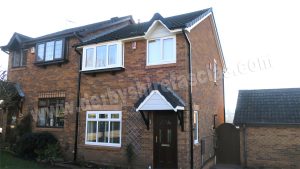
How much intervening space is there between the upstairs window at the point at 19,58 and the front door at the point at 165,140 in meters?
10.4

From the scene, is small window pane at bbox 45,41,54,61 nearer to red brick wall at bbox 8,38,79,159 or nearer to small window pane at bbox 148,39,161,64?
red brick wall at bbox 8,38,79,159

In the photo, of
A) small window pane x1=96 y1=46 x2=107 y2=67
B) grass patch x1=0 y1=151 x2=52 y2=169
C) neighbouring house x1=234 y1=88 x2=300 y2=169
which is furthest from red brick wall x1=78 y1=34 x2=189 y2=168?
neighbouring house x1=234 y1=88 x2=300 y2=169

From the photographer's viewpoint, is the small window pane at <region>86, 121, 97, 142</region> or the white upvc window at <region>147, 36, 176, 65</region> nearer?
the white upvc window at <region>147, 36, 176, 65</region>

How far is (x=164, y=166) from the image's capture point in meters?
10.6

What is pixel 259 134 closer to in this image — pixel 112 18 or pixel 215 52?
pixel 215 52

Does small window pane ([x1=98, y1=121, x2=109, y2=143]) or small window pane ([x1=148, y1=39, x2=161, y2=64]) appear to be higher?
small window pane ([x1=148, y1=39, x2=161, y2=64])

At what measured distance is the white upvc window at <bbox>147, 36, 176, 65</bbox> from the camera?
11.1 meters

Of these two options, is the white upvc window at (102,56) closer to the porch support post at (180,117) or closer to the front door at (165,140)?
the front door at (165,140)

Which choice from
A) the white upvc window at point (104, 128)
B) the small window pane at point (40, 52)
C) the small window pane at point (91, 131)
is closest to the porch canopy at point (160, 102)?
the white upvc window at point (104, 128)

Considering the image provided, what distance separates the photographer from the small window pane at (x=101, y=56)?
12.7 metres

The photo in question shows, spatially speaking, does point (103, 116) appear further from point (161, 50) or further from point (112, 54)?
point (161, 50)

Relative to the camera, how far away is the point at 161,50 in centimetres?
1128

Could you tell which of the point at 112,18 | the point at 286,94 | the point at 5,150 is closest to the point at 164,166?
the point at 286,94

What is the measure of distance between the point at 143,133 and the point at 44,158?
5.04 m
